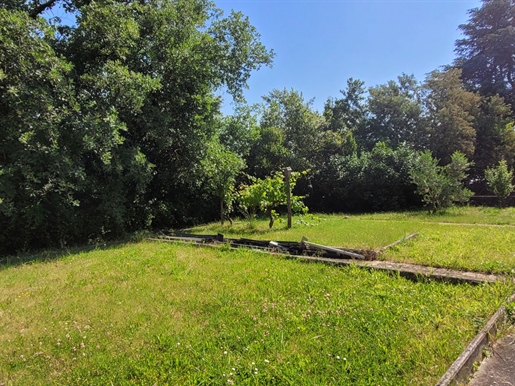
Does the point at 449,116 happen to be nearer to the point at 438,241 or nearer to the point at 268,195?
the point at 268,195

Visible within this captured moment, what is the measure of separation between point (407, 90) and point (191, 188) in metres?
20.2

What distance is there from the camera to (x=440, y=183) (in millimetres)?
11188

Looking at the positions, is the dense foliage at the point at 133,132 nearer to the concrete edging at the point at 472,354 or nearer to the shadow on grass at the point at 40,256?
the shadow on grass at the point at 40,256

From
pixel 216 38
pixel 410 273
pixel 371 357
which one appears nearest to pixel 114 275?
pixel 371 357

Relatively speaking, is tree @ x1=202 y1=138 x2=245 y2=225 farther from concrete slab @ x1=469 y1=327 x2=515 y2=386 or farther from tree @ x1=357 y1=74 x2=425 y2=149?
tree @ x1=357 y1=74 x2=425 y2=149

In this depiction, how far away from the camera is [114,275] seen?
4.69m

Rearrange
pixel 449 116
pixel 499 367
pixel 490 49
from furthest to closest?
pixel 490 49
pixel 449 116
pixel 499 367

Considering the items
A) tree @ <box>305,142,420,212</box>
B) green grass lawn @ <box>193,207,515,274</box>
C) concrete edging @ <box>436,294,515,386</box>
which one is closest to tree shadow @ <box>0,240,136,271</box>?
green grass lawn @ <box>193,207,515,274</box>

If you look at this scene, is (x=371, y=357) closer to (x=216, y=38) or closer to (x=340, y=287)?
(x=340, y=287)

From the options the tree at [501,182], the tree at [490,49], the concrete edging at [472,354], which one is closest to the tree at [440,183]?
the tree at [501,182]

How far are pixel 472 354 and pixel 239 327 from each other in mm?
1799

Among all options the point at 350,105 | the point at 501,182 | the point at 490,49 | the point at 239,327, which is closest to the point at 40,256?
the point at 239,327

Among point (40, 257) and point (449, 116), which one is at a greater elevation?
point (449, 116)

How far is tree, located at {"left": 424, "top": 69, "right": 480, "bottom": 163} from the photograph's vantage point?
55.4 ft
